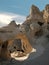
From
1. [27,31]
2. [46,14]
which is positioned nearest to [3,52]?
[27,31]

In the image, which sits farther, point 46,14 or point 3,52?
point 46,14

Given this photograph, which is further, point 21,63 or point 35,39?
point 35,39

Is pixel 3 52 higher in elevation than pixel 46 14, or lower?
lower

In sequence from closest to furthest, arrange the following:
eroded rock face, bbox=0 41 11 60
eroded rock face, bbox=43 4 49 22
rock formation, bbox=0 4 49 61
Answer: eroded rock face, bbox=0 41 11 60 → rock formation, bbox=0 4 49 61 → eroded rock face, bbox=43 4 49 22

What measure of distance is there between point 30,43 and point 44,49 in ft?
9.56

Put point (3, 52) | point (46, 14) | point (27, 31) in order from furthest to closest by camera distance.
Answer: point (46, 14)
point (27, 31)
point (3, 52)

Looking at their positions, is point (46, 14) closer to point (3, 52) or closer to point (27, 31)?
point (27, 31)

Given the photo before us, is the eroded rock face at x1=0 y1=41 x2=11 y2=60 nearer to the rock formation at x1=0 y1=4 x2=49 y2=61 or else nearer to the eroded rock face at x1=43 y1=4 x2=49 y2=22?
the rock formation at x1=0 y1=4 x2=49 y2=61

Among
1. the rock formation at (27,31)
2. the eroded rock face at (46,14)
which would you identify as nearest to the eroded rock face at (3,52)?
the rock formation at (27,31)

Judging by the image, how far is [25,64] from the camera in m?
24.0

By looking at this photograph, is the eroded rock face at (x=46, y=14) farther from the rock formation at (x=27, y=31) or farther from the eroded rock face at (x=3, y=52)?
the eroded rock face at (x=3, y=52)

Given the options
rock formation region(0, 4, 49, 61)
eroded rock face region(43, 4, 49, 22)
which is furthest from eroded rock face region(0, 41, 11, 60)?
eroded rock face region(43, 4, 49, 22)

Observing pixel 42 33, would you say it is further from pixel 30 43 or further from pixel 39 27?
pixel 30 43

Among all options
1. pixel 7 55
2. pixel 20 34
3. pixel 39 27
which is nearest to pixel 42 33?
pixel 39 27
